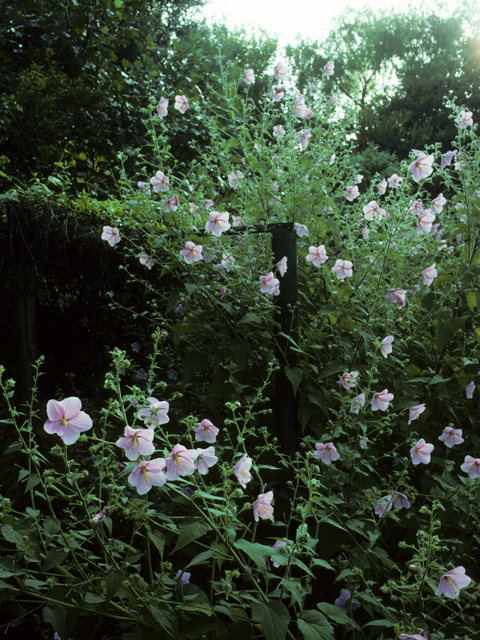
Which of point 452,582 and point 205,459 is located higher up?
point 205,459

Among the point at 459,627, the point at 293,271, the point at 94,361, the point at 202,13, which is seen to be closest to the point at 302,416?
the point at 293,271

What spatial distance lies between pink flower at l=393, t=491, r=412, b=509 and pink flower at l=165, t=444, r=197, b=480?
887mm

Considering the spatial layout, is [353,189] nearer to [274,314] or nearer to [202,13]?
[274,314]

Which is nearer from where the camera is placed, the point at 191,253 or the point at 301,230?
the point at 191,253

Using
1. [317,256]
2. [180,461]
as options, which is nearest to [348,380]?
[317,256]

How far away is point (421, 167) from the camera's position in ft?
6.68

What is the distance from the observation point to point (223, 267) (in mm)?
2148

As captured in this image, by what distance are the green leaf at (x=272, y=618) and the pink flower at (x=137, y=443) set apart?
417 millimetres

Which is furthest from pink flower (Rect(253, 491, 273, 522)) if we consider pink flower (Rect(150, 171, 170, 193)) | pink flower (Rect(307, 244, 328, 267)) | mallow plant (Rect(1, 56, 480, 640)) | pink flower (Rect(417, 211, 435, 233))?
pink flower (Rect(150, 171, 170, 193))

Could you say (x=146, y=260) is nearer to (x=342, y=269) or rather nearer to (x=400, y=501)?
(x=342, y=269)

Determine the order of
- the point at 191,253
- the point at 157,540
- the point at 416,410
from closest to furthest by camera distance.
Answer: the point at 157,540
the point at 416,410
the point at 191,253

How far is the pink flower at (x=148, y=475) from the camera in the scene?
105cm

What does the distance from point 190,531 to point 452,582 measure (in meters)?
0.69

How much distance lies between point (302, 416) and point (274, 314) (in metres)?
0.46
